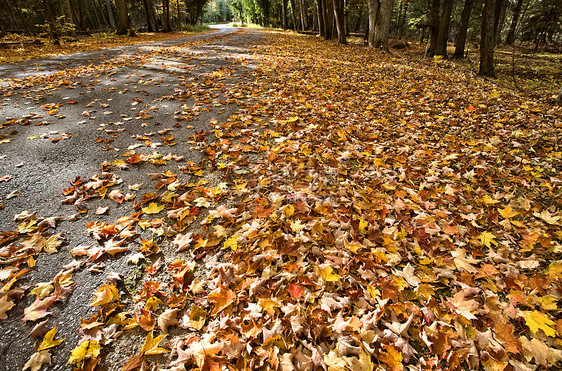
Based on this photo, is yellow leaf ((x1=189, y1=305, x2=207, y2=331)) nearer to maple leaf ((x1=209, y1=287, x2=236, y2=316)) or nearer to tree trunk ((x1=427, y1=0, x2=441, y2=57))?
maple leaf ((x1=209, y1=287, x2=236, y2=316))

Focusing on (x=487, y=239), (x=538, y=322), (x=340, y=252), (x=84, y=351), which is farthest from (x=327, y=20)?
(x=84, y=351)

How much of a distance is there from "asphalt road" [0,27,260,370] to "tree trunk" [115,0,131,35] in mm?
11066

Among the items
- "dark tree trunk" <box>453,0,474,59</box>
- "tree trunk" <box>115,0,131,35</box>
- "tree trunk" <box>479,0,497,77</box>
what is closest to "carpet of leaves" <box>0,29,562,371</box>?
"tree trunk" <box>479,0,497,77</box>

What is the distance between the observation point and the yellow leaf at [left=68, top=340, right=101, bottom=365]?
4.83 ft

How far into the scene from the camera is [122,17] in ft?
52.8

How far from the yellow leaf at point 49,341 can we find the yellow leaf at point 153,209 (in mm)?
1179

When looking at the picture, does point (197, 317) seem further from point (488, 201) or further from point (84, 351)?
point (488, 201)

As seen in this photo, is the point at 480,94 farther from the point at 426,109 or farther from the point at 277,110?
the point at 277,110

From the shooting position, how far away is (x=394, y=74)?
7.89m

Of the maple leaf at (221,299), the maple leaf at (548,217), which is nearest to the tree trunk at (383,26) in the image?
the maple leaf at (548,217)

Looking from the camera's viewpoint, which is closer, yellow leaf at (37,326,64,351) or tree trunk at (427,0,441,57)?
yellow leaf at (37,326,64,351)

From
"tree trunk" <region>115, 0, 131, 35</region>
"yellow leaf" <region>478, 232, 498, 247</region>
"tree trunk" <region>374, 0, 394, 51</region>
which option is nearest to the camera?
"yellow leaf" <region>478, 232, 498, 247</region>

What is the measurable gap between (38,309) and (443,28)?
1623 cm

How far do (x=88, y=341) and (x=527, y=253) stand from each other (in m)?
3.61
